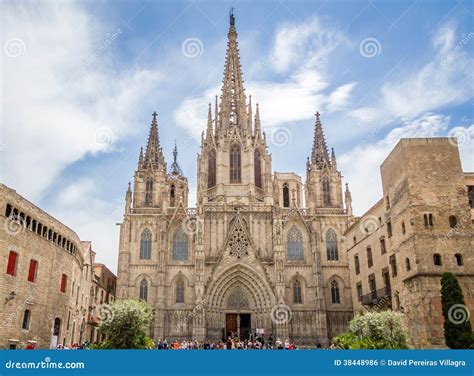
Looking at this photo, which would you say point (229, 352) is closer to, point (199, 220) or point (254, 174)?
point (199, 220)

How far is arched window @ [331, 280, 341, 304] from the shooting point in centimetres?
4359

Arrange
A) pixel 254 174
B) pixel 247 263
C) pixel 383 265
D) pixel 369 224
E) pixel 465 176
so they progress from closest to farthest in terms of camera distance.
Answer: pixel 465 176, pixel 383 265, pixel 369 224, pixel 247 263, pixel 254 174

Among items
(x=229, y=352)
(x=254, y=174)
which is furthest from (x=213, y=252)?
(x=229, y=352)

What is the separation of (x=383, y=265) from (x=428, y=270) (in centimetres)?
717

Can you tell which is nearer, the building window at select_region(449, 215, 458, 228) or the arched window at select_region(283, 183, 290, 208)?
the building window at select_region(449, 215, 458, 228)

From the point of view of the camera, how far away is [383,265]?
104ft

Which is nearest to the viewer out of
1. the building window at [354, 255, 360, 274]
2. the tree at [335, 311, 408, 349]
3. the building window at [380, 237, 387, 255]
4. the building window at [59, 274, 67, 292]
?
the tree at [335, 311, 408, 349]

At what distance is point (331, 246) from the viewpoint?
1783 inches

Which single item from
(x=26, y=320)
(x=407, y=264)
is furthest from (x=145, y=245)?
(x=407, y=264)

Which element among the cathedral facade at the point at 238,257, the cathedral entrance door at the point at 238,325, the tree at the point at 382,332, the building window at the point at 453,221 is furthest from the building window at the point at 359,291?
the tree at the point at 382,332

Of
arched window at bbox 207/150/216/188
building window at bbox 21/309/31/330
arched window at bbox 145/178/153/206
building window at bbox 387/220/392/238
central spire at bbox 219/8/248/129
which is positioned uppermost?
central spire at bbox 219/8/248/129

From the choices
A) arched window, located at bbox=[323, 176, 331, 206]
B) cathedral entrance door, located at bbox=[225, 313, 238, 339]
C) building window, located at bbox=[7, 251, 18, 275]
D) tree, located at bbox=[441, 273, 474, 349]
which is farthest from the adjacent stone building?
arched window, located at bbox=[323, 176, 331, 206]

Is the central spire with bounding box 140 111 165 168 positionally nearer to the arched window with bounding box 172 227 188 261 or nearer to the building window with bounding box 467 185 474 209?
the arched window with bounding box 172 227 188 261

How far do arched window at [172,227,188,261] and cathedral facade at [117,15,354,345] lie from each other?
0.10 meters
